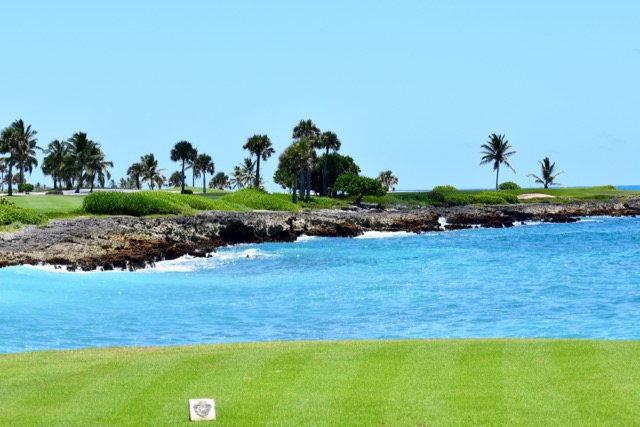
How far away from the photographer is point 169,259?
5091 centimetres

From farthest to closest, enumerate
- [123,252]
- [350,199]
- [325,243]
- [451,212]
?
1. [350,199]
2. [451,212]
3. [325,243]
4. [123,252]

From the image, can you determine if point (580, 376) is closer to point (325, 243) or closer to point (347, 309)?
point (347, 309)

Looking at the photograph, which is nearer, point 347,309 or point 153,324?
point 153,324

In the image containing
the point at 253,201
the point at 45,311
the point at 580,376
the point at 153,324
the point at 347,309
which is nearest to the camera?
the point at 580,376

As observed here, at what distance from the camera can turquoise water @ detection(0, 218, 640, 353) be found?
2730 centimetres

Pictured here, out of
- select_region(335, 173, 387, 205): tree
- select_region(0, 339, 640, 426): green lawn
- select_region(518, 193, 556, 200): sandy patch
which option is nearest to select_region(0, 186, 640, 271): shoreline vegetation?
select_region(335, 173, 387, 205): tree

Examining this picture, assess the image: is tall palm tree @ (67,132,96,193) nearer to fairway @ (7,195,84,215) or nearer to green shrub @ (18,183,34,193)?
green shrub @ (18,183,34,193)

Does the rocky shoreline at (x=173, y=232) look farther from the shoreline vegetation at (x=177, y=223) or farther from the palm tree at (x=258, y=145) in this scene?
the palm tree at (x=258, y=145)

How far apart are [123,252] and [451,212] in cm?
6522

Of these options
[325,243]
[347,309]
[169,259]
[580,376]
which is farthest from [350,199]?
[580,376]

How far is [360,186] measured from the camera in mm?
121812

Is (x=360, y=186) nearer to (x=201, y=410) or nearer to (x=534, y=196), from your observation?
(x=534, y=196)

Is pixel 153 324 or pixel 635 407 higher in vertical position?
pixel 635 407

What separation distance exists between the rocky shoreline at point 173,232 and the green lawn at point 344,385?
29726 mm
